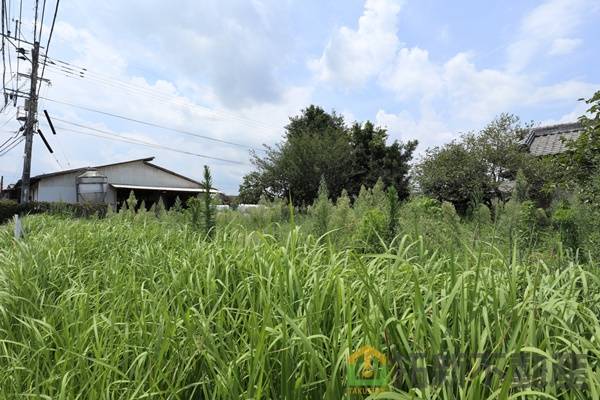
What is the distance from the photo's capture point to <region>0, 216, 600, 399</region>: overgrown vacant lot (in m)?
1.26

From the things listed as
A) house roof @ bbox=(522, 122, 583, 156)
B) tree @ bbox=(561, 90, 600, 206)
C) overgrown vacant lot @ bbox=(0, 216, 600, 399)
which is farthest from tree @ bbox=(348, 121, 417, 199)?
overgrown vacant lot @ bbox=(0, 216, 600, 399)

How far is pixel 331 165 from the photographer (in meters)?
22.2

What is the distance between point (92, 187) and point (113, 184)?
250cm

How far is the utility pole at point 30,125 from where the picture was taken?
56.4 ft

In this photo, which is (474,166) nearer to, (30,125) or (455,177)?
(455,177)

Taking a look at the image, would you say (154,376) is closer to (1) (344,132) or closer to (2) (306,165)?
(2) (306,165)

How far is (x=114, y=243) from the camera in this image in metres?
4.10

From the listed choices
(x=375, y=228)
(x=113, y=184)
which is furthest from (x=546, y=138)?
(x=113, y=184)

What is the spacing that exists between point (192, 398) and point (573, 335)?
1.45 m

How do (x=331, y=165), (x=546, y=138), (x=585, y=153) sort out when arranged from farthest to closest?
(x=331, y=165) → (x=546, y=138) → (x=585, y=153)

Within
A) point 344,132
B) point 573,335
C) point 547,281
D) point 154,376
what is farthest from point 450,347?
point 344,132

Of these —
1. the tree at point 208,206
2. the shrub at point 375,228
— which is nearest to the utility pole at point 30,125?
the tree at point 208,206

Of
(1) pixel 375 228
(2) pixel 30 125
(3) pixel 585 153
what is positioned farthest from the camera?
(2) pixel 30 125

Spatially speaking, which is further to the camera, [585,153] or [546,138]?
[546,138]
